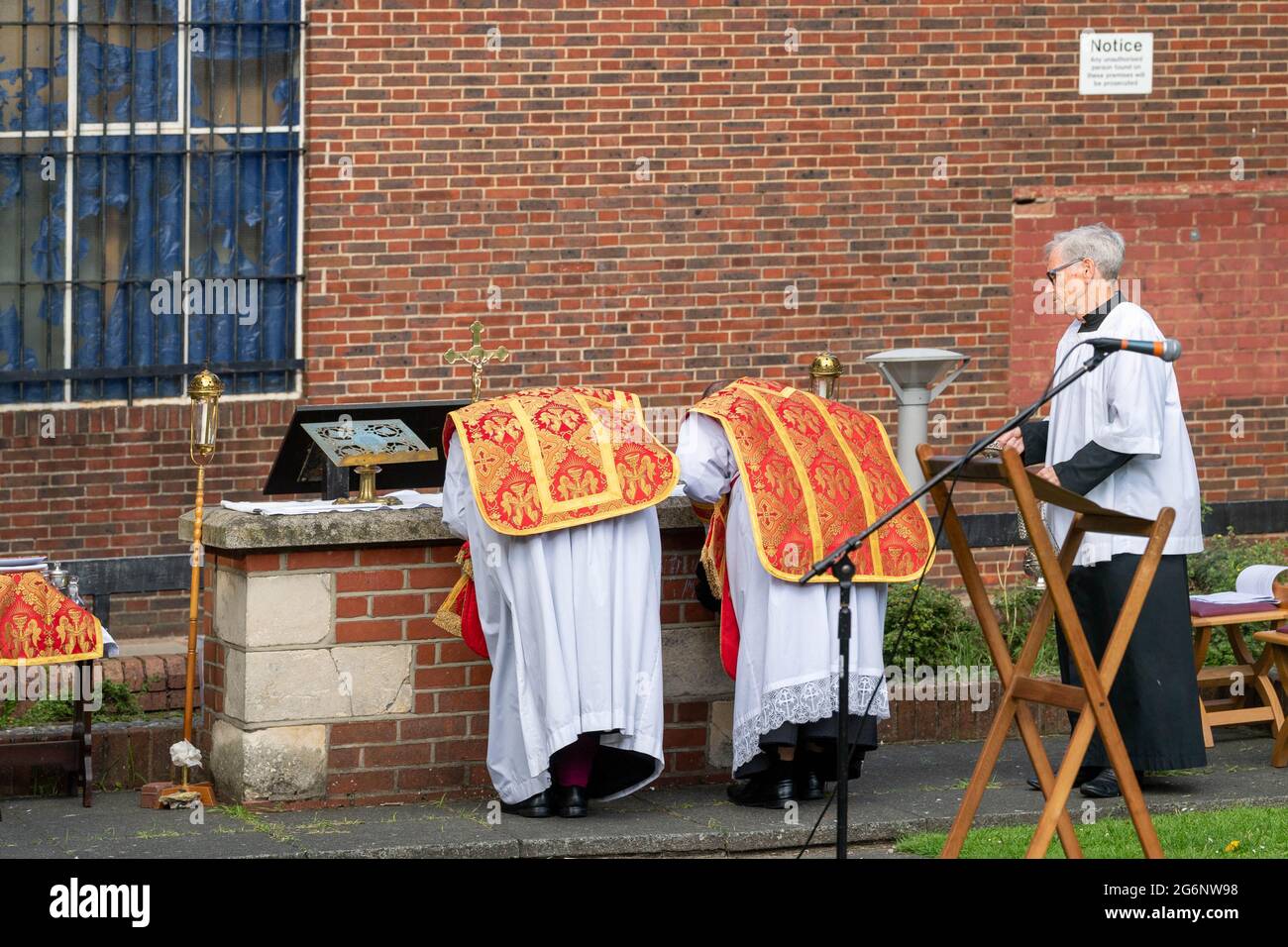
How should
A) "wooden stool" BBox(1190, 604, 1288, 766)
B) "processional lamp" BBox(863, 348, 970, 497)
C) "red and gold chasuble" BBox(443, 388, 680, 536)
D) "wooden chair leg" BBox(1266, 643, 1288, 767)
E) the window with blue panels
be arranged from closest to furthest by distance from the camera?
"red and gold chasuble" BBox(443, 388, 680, 536) < "wooden chair leg" BBox(1266, 643, 1288, 767) < "wooden stool" BBox(1190, 604, 1288, 766) < "processional lamp" BBox(863, 348, 970, 497) < the window with blue panels

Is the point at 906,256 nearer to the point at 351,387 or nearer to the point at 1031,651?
the point at 351,387

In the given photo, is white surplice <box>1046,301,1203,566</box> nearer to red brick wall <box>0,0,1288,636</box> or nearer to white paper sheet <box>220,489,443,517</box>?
white paper sheet <box>220,489,443,517</box>

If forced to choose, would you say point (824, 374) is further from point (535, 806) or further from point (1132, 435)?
point (535, 806)

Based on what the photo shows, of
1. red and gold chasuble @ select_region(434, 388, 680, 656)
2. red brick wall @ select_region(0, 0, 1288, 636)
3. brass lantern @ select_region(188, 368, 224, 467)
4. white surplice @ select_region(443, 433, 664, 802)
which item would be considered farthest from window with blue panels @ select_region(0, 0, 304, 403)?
white surplice @ select_region(443, 433, 664, 802)

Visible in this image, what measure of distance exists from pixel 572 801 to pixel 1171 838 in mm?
1976

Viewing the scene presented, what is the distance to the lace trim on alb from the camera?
6.84 metres

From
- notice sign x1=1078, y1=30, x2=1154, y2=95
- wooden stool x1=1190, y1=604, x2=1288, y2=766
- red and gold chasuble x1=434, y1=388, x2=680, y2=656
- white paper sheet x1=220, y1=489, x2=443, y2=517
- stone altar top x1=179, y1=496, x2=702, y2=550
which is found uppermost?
notice sign x1=1078, y1=30, x2=1154, y2=95

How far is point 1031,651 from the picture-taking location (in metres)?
5.62

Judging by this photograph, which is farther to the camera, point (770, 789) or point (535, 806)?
point (770, 789)

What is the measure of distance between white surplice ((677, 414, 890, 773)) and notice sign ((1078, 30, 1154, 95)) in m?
5.73

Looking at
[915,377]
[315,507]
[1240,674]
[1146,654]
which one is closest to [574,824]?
[315,507]

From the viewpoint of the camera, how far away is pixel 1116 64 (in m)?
11.9

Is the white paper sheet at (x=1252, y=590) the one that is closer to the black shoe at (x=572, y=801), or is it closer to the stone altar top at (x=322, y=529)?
the stone altar top at (x=322, y=529)

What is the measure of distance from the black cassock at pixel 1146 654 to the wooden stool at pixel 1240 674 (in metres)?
0.89
